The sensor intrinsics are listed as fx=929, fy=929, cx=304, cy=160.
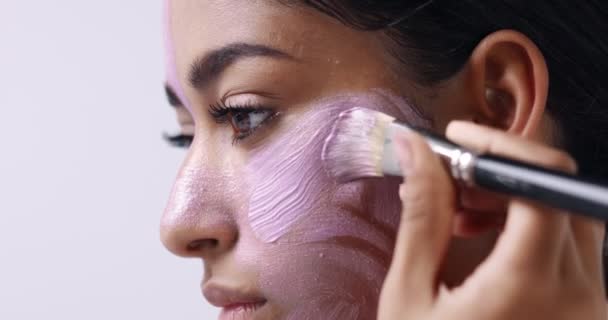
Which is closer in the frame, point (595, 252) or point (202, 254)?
point (595, 252)

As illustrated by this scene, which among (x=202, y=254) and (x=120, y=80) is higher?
(x=120, y=80)

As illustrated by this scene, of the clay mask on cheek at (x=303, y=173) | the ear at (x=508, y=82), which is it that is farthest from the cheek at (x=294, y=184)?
the ear at (x=508, y=82)

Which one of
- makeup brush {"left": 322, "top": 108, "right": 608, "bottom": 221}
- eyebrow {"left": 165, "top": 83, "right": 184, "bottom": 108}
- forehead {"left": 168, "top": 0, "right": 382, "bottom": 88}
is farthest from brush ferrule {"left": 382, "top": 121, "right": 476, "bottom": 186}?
eyebrow {"left": 165, "top": 83, "right": 184, "bottom": 108}

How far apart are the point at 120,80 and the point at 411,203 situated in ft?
3.13

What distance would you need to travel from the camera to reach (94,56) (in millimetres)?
1496

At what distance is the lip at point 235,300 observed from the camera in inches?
31.8

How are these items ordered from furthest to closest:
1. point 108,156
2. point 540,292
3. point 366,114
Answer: point 108,156 < point 366,114 < point 540,292

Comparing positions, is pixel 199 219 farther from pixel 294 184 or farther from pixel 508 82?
pixel 508 82

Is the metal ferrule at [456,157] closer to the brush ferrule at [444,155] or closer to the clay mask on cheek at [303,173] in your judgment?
the brush ferrule at [444,155]

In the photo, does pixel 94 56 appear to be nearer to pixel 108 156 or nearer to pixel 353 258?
pixel 108 156

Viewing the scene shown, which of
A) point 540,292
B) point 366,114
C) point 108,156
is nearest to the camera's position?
point 540,292

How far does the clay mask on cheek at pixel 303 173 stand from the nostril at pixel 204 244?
0.04 meters

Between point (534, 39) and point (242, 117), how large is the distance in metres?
0.27

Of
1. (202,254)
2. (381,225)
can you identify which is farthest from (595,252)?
(202,254)
